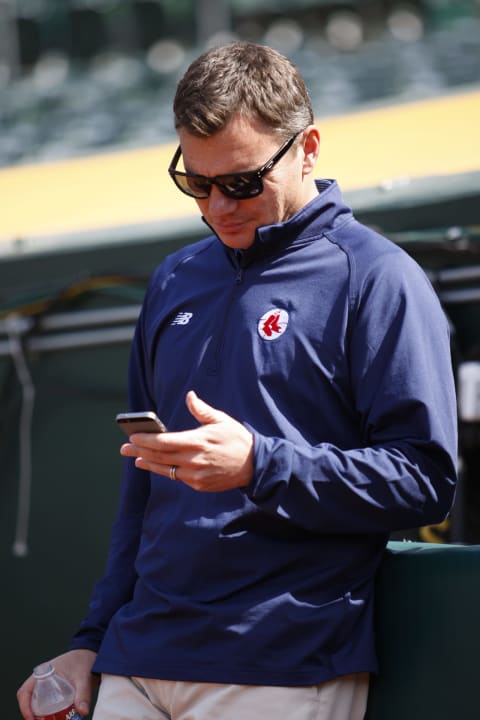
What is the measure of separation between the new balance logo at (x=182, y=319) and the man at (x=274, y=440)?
0.10ft

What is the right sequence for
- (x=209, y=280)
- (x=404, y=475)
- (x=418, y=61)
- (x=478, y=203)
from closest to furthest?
(x=404, y=475)
(x=209, y=280)
(x=478, y=203)
(x=418, y=61)

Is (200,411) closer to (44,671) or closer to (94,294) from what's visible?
(44,671)

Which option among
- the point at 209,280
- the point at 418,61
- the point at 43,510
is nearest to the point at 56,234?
the point at 43,510

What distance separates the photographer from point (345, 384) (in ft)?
5.28

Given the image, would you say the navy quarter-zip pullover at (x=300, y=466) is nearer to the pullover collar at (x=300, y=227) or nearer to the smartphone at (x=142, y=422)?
the pullover collar at (x=300, y=227)

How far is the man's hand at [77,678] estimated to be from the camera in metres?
1.81

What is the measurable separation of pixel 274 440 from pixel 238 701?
0.41 m

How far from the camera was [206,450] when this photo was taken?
144 cm

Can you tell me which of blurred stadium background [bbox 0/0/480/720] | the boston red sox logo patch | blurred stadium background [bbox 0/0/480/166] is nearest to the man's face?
the boston red sox logo patch

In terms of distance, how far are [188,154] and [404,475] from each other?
0.65 metres

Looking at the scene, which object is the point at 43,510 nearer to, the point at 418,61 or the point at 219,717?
the point at 219,717

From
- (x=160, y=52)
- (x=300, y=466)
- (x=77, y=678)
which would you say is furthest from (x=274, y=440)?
(x=160, y=52)

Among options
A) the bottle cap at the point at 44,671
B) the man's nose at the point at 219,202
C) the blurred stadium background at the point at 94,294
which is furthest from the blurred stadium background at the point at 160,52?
the bottle cap at the point at 44,671

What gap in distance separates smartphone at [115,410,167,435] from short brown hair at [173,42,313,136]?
49cm
